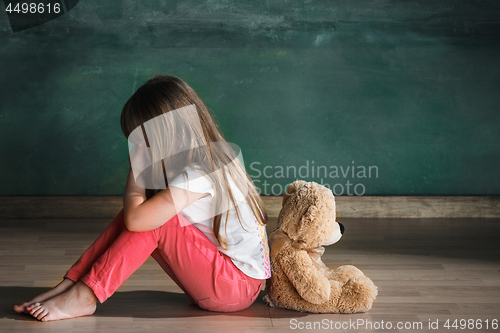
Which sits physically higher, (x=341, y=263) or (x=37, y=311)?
(x=37, y=311)

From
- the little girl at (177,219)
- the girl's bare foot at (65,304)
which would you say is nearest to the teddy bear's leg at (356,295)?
the little girl at (177,219)

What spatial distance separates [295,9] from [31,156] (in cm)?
141

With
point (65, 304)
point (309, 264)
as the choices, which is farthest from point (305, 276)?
point (65, 304)

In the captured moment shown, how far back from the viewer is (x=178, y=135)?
1.25 meters

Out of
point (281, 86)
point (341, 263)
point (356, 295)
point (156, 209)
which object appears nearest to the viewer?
point (156, 209)

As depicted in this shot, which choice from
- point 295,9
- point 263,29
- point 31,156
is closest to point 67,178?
point 31,156

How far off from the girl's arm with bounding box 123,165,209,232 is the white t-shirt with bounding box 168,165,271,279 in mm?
56

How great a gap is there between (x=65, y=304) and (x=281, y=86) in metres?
1.46

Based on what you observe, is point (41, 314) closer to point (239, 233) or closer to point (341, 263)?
point (239, 233)

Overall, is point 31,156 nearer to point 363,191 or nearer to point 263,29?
point 263,29

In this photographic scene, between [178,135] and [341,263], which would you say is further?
[341,263]

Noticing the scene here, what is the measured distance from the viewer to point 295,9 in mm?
2334

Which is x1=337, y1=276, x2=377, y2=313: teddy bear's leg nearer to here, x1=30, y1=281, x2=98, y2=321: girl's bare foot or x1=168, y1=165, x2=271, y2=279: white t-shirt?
x1=168, y1=165, x2=271, y2=279: white t-shirt

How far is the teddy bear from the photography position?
1307 millimetres
